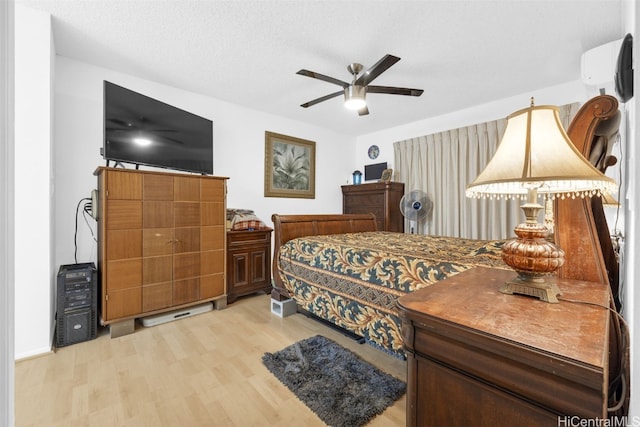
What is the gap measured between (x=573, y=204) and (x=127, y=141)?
10.5ft

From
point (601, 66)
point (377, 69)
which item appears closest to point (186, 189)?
point (377, 69)

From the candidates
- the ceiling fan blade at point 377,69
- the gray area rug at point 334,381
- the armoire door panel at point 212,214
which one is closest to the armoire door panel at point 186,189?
the armoire door panel at point 212,214

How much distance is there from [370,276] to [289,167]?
2869mm

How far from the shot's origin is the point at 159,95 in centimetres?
312

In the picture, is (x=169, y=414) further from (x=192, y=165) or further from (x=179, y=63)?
(x=179, y=63)

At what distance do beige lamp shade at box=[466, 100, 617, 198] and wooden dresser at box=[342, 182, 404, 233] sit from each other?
3470 mm

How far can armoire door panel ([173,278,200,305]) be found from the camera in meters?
2.57

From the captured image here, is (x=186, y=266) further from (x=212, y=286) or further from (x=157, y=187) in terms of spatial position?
(x=157, y=187)

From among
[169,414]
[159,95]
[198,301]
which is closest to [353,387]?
[169,414]

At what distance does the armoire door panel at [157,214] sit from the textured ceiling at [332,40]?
1438mm

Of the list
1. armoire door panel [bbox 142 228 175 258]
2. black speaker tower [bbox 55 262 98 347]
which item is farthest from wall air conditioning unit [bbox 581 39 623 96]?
black speaker tower [bbox 55 262 98 347]

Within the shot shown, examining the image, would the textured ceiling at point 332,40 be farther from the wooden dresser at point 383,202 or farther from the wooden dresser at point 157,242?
the wooden dresser at point 383,202

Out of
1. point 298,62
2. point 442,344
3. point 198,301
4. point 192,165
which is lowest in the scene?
point 198,301

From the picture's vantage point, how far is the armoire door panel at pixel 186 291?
2.57 meters
